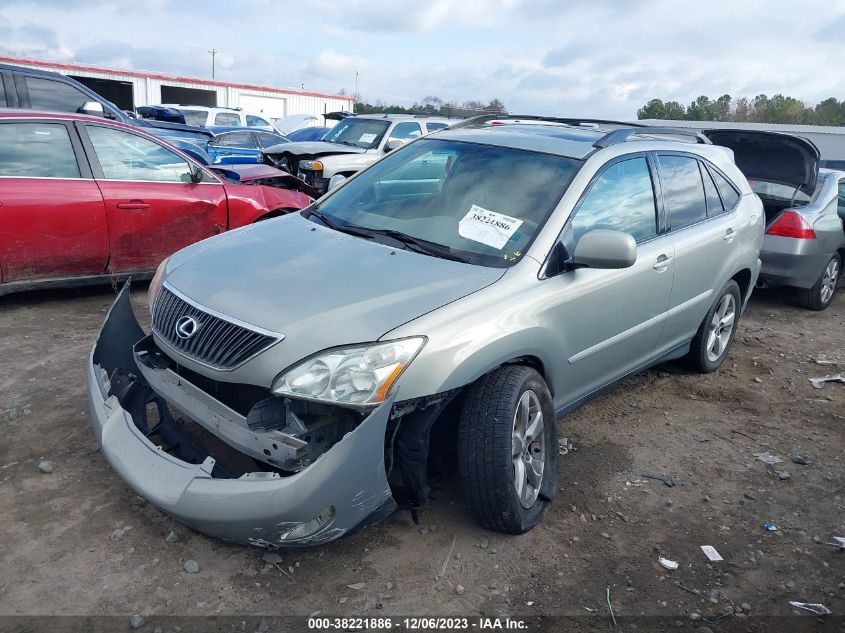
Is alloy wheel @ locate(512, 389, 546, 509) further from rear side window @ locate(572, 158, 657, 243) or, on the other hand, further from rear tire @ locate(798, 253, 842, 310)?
rear tire @ locate(798, 253, 842, 310)

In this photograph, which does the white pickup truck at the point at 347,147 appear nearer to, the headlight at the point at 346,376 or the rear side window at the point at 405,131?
the rear side window at the point at 405,131

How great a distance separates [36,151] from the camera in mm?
5410

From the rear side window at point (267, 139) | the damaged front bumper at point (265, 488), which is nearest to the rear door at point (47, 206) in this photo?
the damaged front bumper at point (265, 488)

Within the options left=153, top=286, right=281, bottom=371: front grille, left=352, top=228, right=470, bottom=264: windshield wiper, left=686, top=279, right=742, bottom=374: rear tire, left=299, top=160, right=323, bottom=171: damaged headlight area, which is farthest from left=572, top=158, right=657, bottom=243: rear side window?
left=299, top=160, right=323, bottom=171: damaged headlight area

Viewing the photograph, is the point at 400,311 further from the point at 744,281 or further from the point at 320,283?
the point at 744,281

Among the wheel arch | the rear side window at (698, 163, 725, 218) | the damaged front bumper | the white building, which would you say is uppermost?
the rear side window at (698, 163, 725, 218)

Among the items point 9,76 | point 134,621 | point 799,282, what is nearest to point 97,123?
point 9,76

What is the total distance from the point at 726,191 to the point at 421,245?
2.74 meters

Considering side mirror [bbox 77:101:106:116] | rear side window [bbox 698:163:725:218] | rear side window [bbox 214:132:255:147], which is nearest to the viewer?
rear side window [bbox 698:163:725:218]

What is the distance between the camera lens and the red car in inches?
207

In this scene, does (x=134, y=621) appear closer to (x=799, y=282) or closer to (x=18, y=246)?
(x=18, y=246)

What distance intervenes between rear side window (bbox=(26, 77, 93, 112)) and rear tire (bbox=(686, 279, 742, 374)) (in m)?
7.07

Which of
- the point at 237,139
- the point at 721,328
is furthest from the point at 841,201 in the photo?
the point at 237,139

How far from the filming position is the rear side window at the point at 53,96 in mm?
8109
